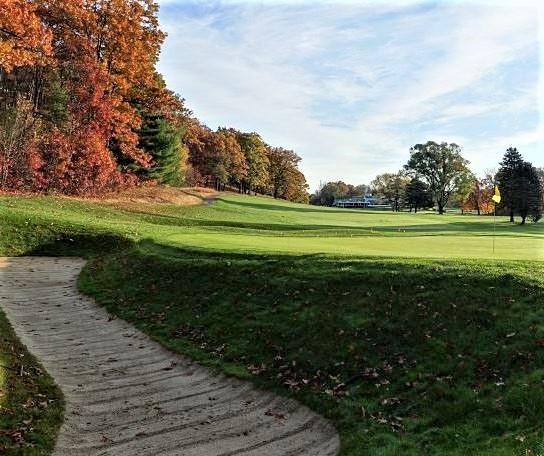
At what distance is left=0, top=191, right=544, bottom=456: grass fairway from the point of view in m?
7.82

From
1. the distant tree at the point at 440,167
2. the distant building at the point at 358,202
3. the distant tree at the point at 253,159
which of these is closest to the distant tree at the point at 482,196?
the distant tree at the point at 440,167

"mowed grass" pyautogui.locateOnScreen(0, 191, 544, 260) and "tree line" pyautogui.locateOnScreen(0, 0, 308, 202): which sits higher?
"tree line" pyautogui.locateOnScreen(0, 0, 308, 202)

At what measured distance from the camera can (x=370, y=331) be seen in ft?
35.9

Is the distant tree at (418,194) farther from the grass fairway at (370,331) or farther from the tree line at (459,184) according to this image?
the grass fairway at (370,331)

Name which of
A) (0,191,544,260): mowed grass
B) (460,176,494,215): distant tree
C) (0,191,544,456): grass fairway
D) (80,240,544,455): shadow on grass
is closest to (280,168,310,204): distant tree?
(460,176,494,215): distant tree

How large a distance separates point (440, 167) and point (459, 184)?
177 inches

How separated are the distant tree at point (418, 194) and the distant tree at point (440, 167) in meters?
2.75

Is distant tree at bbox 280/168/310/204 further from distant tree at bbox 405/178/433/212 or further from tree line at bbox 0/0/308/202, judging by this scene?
tree line at bbox 0/0/308/202

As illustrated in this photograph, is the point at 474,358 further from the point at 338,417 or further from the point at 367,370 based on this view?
Result: the point at 338,417

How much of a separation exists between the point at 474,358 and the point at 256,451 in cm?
440

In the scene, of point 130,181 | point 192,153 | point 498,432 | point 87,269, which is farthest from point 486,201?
point 498,432

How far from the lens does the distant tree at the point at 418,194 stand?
98.2 m

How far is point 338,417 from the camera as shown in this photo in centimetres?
849

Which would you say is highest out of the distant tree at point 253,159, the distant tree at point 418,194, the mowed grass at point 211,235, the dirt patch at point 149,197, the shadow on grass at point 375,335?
the distant tree at point 253,159
